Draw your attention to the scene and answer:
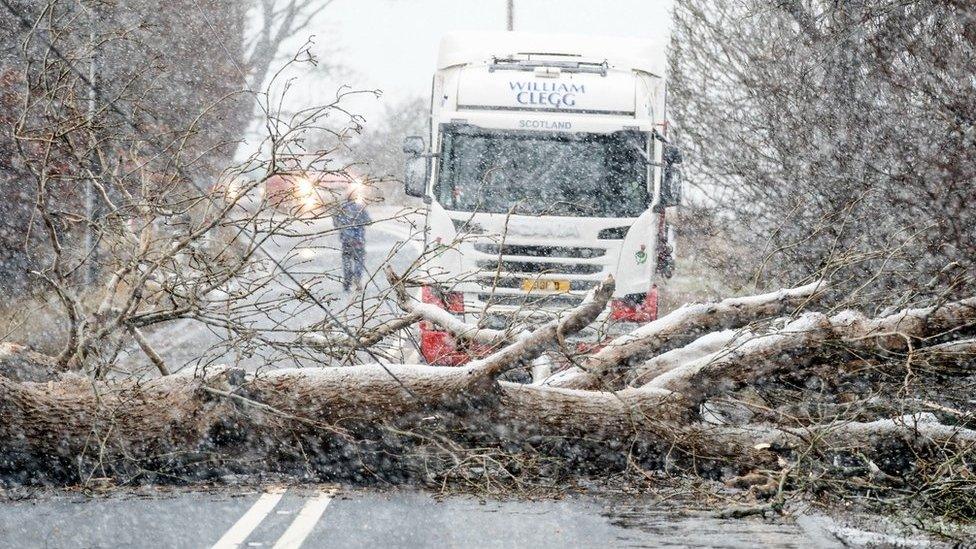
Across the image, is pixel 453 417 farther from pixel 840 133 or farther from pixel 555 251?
pixel 840 133

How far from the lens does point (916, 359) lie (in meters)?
7.24

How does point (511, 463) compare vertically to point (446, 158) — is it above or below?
below

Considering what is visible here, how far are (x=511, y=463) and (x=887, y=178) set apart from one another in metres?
5.41

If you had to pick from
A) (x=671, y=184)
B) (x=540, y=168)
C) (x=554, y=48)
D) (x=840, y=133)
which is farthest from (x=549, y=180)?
(x=840, y=133)

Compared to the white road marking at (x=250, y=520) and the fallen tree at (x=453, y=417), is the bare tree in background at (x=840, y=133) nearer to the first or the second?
the fallen tree at (x=453, y=417)

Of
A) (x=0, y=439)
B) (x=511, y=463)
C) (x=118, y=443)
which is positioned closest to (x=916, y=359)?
(x=511, y=463)

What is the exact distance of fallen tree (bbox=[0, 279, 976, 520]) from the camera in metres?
6.74

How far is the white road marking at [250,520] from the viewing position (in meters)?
6.06

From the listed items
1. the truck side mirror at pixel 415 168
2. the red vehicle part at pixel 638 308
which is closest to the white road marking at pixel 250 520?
the truck side mirror at pixel 415 168

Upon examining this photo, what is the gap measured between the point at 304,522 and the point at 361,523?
1.04 ft

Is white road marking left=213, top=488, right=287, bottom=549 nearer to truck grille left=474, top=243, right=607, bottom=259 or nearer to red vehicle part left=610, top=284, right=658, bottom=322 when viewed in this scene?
truck grille left=474, top=243, right=607, bottom=259

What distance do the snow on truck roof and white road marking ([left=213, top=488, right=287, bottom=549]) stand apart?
6429mm

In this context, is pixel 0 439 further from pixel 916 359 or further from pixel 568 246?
pixel 568 246

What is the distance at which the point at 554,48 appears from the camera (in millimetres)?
12695
